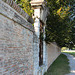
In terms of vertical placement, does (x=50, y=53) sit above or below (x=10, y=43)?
below

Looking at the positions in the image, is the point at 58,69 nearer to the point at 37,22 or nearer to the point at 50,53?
the point at 50,53

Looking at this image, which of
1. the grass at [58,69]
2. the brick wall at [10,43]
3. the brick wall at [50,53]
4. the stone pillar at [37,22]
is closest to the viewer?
the brick wall at [10,43]

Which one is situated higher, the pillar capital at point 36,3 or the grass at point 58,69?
the pillar capital at point 36,3

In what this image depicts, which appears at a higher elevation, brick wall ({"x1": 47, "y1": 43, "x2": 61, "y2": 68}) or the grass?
brick wall ({"x1": 47, "y1": 43, "x2": 61, "y2": 68})

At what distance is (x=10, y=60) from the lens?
333cm

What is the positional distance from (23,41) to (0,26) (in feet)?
5.45

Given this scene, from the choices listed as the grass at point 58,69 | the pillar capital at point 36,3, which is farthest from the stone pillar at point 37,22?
the grass at point 58,69


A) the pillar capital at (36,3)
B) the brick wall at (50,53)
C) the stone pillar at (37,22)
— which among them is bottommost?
the brick wall at (50,53)

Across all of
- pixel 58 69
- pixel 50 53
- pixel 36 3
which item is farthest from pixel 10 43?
pixel 50 53

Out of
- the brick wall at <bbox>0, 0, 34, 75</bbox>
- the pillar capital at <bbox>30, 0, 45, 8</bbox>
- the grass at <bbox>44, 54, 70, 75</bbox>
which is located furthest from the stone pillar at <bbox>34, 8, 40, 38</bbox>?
the grass at <bbox>44, 54, 70, 75</bbox>

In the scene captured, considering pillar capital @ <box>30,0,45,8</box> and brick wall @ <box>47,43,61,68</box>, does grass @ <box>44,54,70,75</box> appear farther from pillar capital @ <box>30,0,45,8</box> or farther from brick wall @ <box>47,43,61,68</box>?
pillar capital @ <box>30,0,45,8</box>

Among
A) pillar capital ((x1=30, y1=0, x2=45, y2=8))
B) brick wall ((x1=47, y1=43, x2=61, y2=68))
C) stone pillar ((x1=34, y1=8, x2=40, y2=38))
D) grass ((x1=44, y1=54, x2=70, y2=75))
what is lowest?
grass ((x1=44, y1=54, x2=70, y2=75))

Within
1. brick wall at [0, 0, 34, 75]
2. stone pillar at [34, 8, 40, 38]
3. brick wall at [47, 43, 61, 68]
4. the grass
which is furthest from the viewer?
brick wall at [47, 43, 61, 68]

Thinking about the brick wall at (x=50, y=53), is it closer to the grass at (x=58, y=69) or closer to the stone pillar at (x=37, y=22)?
the grass at (x=58, y=69)
